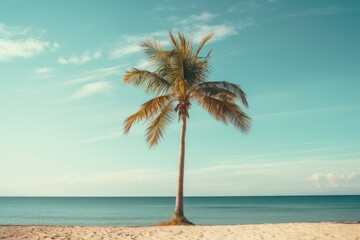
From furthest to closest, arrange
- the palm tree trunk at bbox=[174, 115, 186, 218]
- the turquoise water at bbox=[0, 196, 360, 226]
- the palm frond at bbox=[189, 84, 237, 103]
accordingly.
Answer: the turquoise water at bbox=[0, 196, 360, 226] < the palm frond at bbox=[189, 84, 237, 103] < the palm tree trunk at bbox=[174, 115, 186, 218]

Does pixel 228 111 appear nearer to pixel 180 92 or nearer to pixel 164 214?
pixel 180 92

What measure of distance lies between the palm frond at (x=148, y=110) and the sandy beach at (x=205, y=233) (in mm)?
5307

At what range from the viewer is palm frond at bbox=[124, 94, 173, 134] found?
56.1ft

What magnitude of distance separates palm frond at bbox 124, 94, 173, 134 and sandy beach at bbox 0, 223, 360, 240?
5307mm

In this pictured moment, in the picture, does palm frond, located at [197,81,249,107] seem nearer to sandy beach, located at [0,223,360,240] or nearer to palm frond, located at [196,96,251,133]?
palm frond, located at [196,96,251,133]

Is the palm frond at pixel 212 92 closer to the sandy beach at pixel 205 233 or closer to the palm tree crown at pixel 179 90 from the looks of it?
the palm tree crown at pixel 179 90

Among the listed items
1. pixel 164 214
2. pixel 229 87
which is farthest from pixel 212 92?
pixel 164 214

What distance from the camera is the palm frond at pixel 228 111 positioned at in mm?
17188

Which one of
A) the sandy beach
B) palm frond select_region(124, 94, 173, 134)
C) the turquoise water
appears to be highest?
palm frond select_region(124, 94, 173, 134)

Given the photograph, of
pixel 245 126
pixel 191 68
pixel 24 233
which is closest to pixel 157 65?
pixel 191 68

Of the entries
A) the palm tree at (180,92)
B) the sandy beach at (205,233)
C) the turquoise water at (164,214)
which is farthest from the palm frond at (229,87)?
the turquoise water at (164,214)

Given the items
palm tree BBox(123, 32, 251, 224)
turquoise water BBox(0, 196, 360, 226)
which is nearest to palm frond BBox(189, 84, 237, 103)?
palm tree BBox(123, 32, 251, 224)

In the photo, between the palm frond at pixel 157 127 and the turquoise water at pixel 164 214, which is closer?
the palm frond at pixel 157 127

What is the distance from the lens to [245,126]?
1736 centimetres
